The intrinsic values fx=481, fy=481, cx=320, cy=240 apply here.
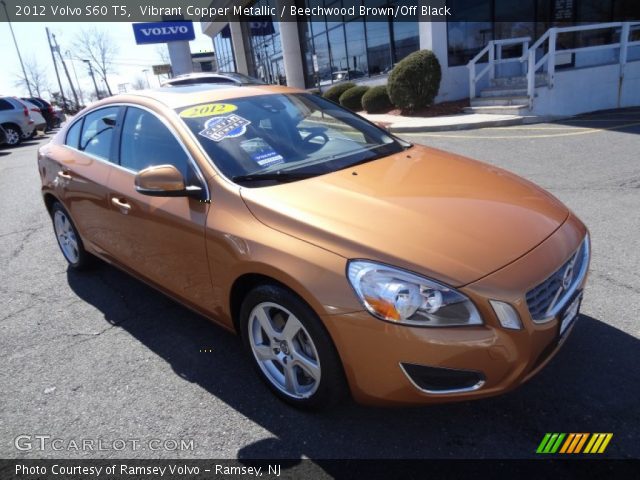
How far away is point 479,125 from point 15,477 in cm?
1086

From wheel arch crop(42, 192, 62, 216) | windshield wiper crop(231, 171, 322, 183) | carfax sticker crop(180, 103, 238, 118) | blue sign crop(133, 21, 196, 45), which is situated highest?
blue sign crop(133, 21, 196, 45)

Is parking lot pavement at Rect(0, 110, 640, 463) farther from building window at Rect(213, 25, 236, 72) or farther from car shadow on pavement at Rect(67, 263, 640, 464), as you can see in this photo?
building window at Rect(213, 25, 236, 72)

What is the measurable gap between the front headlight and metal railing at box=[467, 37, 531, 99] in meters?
12.6

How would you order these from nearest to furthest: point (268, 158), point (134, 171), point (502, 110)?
point (268, 158)
point (134, 171)
point (502, 110)

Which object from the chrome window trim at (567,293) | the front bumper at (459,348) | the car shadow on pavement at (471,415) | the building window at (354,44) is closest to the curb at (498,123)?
the building window at (354,44)

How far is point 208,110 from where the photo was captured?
10.2 feet

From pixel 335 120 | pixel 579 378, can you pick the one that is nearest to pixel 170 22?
pixel 335 120

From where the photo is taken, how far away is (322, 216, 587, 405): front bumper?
1.94m

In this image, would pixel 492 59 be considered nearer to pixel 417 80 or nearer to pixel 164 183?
pixel 417 80

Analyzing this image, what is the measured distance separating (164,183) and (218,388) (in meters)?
1.20

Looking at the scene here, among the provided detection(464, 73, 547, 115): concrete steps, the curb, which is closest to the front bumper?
the curb

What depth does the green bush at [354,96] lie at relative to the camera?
55.9 ft

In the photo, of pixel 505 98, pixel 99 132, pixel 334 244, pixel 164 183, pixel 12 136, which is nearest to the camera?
pixel 334 244

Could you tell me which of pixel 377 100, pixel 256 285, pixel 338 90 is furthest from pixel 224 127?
pixel 338 90
